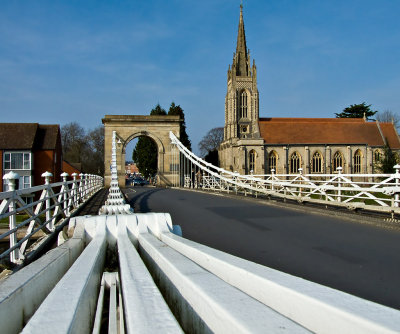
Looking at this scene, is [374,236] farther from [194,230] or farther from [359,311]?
[359,311]

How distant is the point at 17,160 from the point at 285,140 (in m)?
43.9

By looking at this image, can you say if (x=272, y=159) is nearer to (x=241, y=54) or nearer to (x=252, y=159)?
(x=252, y=159)

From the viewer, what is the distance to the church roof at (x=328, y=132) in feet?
210

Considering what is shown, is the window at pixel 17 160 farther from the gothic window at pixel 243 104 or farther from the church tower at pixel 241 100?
the gothic window at pixel 243 104

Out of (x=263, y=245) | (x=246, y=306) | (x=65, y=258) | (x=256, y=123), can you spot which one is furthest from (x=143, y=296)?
(x=256, y=123)

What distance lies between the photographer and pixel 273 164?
6228 cm

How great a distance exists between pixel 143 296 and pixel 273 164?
62158 mm

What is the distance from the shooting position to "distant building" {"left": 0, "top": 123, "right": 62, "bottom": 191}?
34156 mm

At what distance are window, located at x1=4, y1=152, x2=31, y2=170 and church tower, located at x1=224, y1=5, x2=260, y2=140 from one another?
39.9m

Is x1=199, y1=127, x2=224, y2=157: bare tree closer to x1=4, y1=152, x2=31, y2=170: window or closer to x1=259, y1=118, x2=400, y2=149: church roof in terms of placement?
x1=259, y1=118, x2=400, y2=149: church roof

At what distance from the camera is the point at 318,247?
524 centimetres

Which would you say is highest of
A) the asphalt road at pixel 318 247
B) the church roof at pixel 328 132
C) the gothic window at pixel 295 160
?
the church roof at pixel 328 132

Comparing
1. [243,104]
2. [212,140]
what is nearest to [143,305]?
[243,104]

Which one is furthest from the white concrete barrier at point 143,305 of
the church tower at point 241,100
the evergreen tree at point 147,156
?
the church tower at point 241,100
